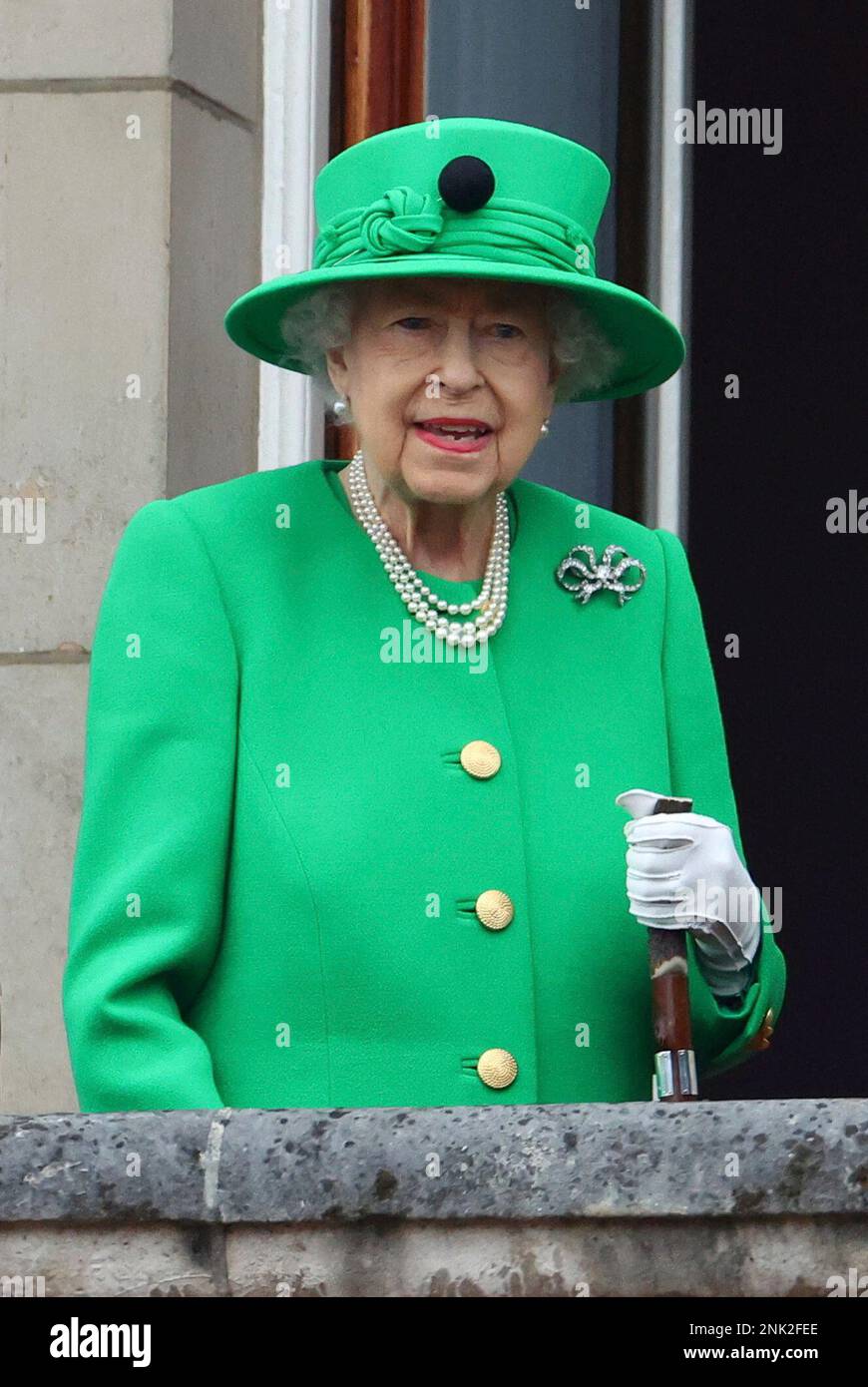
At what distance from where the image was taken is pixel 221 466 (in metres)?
4.70

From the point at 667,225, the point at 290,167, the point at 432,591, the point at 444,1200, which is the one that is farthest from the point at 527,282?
the point at 667,225

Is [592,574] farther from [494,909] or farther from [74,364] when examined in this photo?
[74,364]

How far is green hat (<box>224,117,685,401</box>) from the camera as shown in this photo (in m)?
3.40

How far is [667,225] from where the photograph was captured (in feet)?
16.7

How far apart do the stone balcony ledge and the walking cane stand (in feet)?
2.14

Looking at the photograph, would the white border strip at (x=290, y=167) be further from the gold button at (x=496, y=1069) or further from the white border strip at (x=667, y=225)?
the gold button at (x=496, y=1069)

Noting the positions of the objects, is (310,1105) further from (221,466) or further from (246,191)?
(246,191)

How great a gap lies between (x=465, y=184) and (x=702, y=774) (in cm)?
79

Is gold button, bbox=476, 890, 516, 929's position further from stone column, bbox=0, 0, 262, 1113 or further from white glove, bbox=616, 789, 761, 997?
stone column, bbox=0, 0, 262, 1113

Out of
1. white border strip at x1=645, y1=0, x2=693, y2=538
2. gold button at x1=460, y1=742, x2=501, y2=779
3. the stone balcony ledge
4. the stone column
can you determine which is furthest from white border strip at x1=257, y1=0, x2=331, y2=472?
the stone balcony ledge

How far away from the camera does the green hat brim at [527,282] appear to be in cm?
335
